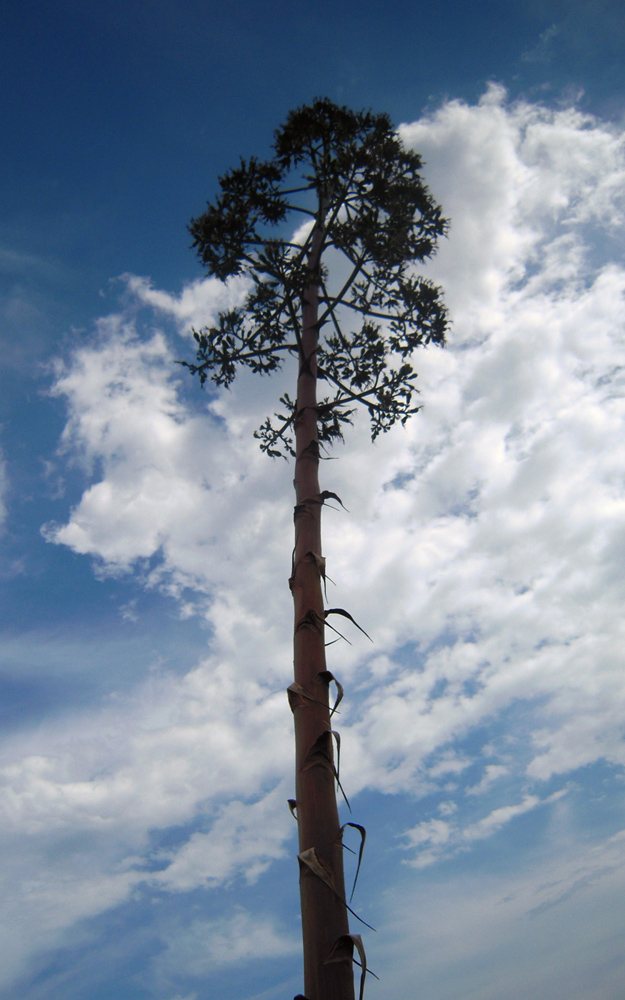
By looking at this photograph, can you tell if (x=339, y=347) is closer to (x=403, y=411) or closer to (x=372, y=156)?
(x=403, y=411)

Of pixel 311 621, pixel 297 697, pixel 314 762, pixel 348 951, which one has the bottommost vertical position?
pixel 348 951

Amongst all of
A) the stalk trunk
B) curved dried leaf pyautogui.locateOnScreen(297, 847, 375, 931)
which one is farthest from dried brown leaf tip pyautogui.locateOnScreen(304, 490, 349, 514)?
curved dried leaf pyautogui.locateOnScreen(297, 847, 375, 931)

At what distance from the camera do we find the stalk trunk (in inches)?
151

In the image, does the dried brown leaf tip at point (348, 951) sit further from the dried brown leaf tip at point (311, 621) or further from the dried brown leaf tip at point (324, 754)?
the dried brown leaf tip at point (311, 621)

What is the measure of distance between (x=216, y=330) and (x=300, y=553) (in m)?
5.09

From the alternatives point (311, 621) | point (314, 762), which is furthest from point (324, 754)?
point (311, 621)

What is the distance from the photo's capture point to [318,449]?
23.4 feet

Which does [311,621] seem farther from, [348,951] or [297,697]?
[348,951]

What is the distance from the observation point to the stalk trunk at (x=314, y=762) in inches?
151

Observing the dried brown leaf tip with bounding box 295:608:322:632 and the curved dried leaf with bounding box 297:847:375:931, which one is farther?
the dried brown leaf tip with bounding box 295:608:322:632

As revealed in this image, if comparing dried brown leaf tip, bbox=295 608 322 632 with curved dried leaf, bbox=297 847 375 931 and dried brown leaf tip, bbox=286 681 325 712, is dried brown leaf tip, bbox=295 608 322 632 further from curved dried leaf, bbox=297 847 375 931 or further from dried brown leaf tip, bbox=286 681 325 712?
curved dried leaf, bbox=297 847 375 931

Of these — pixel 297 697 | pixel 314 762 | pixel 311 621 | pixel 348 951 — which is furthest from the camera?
pixel 311 621

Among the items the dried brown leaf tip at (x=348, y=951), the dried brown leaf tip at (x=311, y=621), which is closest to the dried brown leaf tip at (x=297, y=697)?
the dried brown leaf tip at (x=311, y=621)

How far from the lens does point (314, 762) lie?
15.2 feet
